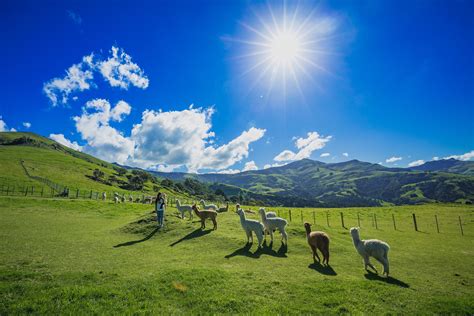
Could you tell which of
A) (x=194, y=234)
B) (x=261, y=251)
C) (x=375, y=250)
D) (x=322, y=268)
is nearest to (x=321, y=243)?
(x=322, y=268)

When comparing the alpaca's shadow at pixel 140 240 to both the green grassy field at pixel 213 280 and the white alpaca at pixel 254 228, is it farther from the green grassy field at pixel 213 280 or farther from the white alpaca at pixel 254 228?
the white alpaca at pixel 254 228

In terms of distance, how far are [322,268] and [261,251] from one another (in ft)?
12.8

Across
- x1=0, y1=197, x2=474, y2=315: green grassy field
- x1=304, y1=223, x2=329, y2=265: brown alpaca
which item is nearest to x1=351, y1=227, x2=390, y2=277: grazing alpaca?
x1=0, y1=197, x2=474, y2=315: green grassy field

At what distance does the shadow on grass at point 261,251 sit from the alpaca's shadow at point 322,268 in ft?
6.97

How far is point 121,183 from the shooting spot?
121625 millimetres

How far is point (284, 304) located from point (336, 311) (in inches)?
63.5

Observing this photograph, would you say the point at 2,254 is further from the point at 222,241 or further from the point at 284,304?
the point at 284,304

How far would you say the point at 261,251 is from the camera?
1444cm

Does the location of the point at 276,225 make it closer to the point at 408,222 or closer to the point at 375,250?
the point at 375,250

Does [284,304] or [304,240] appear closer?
[284,304]

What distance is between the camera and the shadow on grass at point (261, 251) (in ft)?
44.4

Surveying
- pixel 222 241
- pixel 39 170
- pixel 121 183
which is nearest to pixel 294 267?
pixel 222 241

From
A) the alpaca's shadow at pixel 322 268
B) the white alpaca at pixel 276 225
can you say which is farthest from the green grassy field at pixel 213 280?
the white alpaca at pixel 276 225

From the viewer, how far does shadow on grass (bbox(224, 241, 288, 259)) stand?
44.4 feet
